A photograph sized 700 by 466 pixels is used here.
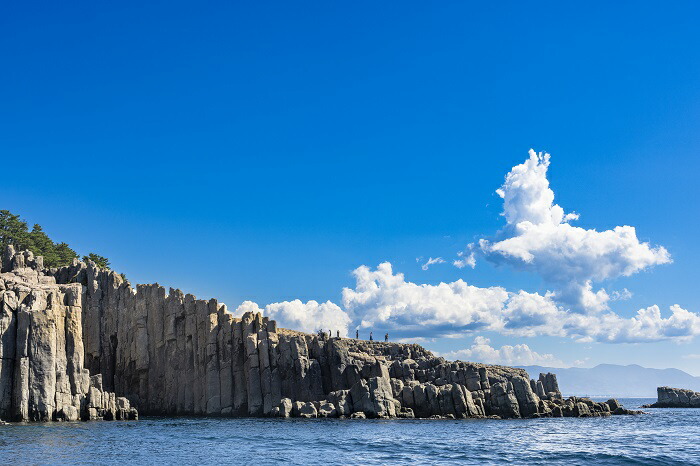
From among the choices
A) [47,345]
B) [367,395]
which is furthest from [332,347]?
[47,345]

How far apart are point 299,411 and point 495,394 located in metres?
22.0

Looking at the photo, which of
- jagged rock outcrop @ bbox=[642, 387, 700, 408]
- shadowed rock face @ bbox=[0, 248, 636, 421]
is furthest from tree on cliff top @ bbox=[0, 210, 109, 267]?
jagged rock outcrop @ bbox=[642, 387, 700, 408]

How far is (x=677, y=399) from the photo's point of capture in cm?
13900

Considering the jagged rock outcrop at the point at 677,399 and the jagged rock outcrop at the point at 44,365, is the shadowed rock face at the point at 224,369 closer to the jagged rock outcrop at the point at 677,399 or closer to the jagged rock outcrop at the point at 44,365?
the jagged rock outcrop at the point at 44,365

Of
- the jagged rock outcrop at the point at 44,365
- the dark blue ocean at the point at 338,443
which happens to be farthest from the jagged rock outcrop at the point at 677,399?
the jagged rock outcrop at the point at 44,365

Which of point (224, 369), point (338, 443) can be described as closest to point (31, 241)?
point (224, 369)

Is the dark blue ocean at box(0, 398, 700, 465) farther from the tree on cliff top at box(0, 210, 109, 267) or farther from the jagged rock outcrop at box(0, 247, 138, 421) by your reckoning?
the tree on cliff top at box(0, 210, 109, 267)

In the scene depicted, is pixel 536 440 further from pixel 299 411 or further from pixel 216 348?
pixel 216 348

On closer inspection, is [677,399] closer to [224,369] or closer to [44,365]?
[224,369]

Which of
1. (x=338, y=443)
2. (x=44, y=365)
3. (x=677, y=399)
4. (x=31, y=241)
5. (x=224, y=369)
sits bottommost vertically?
(x=677, y=399)

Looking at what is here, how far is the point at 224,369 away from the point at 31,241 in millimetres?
47137

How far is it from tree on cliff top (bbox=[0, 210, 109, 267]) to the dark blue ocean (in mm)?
48644

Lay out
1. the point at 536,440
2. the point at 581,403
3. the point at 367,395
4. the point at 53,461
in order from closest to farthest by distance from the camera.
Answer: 1. the point at 53,461
2. the point at 536,440
3. the point at 367,395
4. the point at 581,403

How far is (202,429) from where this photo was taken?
Result: 58.5 m
